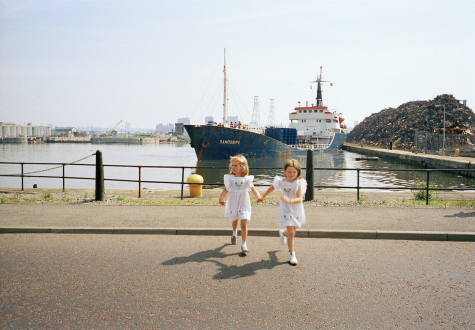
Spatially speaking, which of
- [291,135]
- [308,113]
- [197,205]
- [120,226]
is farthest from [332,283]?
[308,113]

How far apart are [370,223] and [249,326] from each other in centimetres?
490

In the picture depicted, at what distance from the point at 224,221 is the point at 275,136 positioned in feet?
208

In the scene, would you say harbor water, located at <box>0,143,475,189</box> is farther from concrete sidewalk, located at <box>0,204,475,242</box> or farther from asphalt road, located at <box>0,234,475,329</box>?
asphalt road, located at <box>0,234,475,329</box>

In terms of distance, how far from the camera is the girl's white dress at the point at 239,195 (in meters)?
5.83

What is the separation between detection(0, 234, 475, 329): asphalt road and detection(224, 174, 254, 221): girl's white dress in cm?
63

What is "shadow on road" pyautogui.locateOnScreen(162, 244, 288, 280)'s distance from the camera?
16.0ft

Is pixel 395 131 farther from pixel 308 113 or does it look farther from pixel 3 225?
pixel 3 225

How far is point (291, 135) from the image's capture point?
237 ft

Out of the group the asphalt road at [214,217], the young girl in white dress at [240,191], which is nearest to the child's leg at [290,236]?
the young girl in white dress at [240,191]

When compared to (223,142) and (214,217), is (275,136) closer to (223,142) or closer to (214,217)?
(223,142)

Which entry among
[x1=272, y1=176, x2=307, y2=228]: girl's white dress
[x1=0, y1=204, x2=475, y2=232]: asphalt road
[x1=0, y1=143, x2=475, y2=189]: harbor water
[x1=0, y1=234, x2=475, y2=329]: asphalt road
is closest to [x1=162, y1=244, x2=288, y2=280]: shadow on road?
[x1=0, y1=234, x2=475, y2=329]: asphalt road

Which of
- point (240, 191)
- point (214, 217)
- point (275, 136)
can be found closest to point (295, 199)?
point (240, 191)

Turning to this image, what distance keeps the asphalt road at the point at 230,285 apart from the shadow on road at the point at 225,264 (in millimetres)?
15

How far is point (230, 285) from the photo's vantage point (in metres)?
4.47
